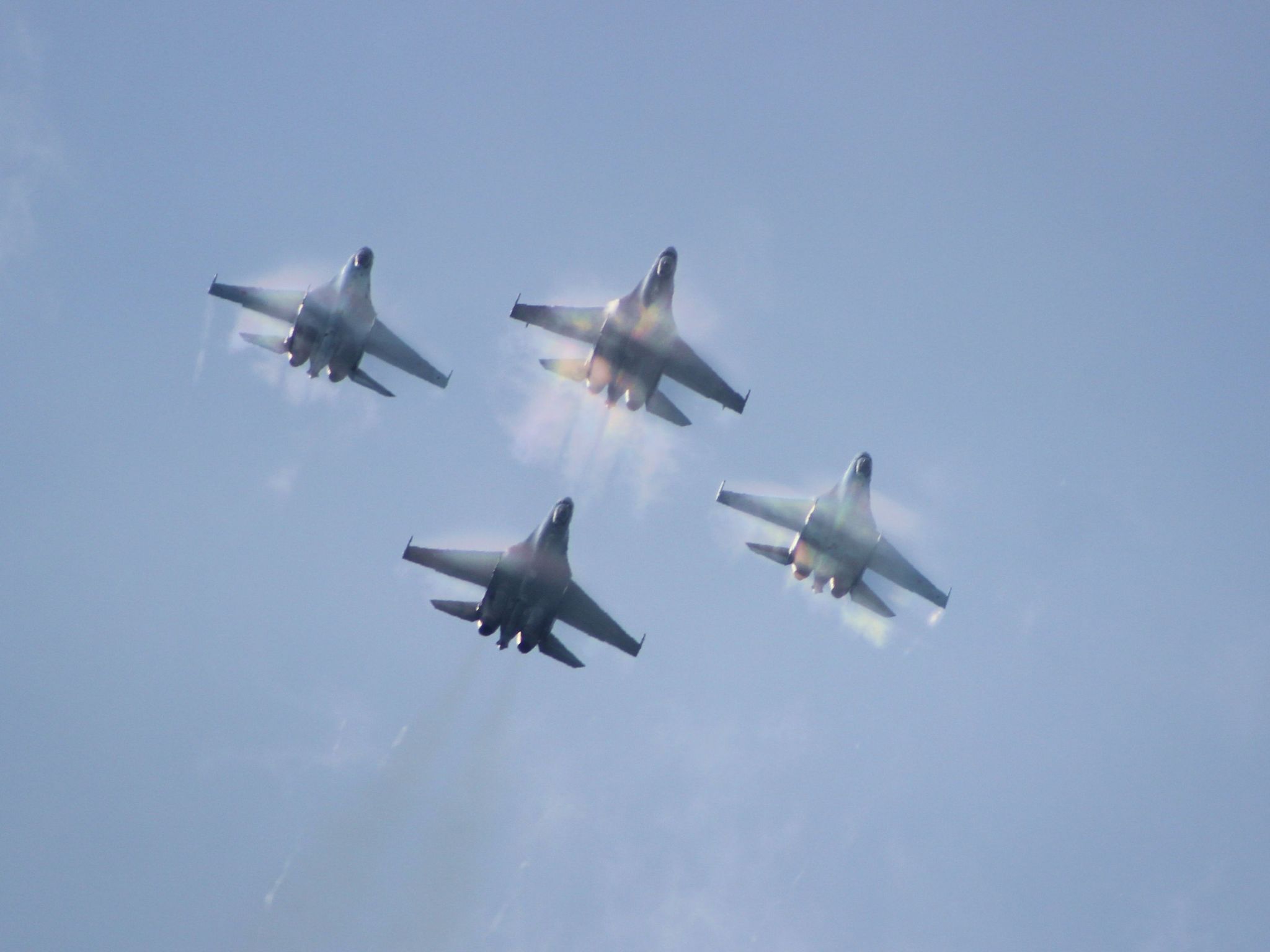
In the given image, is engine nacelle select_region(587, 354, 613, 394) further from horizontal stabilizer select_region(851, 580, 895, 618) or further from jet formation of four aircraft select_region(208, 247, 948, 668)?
horizontal stabilizer select_region(851, 580, 895, 618)

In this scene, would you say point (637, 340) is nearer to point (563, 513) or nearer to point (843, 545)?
point (563, 513)

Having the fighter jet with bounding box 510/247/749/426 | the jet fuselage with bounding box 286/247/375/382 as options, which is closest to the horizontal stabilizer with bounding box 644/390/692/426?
the fighter jet with bounding box 510/247/749/426

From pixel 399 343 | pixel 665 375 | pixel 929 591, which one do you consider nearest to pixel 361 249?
pixel 399 343

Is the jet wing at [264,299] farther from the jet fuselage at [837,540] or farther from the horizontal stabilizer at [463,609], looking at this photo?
the jet fuselage at [837,540]

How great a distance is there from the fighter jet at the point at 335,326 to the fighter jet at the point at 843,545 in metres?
24.7

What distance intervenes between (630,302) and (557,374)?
6.47 metres

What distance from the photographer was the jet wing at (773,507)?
70062 millimetres

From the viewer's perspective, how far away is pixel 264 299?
7319 centimetres

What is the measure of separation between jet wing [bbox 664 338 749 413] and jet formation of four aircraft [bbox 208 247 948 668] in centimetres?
6

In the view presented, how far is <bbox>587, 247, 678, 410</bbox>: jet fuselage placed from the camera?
223 feet

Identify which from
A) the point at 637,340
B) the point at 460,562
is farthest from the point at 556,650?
the point at 637,340

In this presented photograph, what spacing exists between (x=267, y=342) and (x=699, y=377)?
91.6 feet

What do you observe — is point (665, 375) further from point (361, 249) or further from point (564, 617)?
point (361, 249)

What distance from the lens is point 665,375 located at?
231ft
